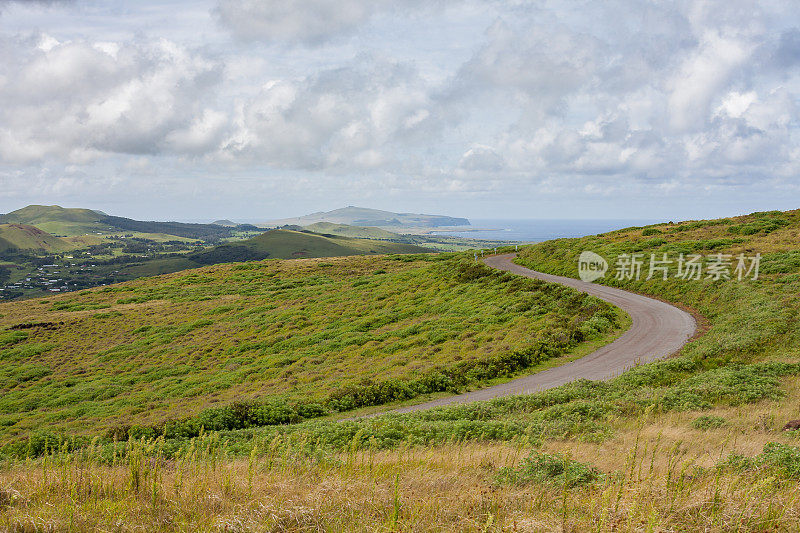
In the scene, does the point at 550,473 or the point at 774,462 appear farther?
the point at 550,473

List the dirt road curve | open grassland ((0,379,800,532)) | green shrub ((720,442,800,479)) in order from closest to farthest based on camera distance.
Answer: open grassland ((0,379,800,532))
green shrub ((720,442,800,479))
the dirt road curve

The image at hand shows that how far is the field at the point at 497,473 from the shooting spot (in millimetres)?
5395

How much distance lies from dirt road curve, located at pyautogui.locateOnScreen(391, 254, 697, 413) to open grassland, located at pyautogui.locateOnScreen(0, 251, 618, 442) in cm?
153

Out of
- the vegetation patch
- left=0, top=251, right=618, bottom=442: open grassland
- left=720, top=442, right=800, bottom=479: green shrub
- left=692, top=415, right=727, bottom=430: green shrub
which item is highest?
left=720, top=442, right=800, bottom=479: green shrub

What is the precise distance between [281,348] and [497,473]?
32.4 metres

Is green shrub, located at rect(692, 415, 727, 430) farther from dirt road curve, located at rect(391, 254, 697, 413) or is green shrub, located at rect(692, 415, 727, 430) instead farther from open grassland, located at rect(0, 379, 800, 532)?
dirt road curve, located at rect(391, 254, 697, 413)

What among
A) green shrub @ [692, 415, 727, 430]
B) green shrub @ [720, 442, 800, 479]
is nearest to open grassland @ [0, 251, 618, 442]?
green shrub @ [692, 415, 727, 430]

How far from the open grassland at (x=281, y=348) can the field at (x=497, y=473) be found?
255 inches

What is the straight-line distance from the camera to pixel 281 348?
37406mm

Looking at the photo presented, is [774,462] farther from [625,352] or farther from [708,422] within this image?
[625,352]

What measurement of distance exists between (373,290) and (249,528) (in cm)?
4861

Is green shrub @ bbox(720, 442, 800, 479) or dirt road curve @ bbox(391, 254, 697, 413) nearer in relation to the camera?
green shrub @ bbox(720, 442, 800, 479)

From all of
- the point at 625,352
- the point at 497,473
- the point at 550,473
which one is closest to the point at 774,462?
the point at 550,473

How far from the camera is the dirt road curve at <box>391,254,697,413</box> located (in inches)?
808
